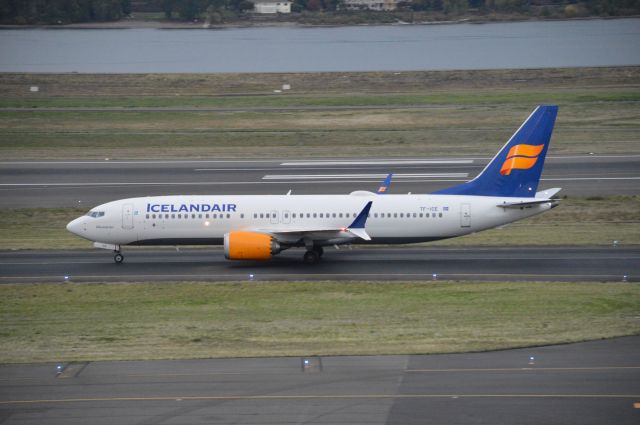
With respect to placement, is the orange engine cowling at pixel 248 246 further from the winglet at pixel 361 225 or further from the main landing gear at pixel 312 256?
the winglet at pixel 361 225

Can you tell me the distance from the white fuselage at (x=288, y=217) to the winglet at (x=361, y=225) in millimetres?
1092

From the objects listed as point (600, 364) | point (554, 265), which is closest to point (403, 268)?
point (554, 265)

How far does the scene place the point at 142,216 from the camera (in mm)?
46375

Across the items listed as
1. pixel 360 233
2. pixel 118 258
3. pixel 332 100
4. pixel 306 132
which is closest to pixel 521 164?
pixel 360 233

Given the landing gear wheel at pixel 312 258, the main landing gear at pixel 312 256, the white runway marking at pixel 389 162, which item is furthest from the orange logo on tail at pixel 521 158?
the white runway marking at pixel 389 162

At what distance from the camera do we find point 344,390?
87.5ft

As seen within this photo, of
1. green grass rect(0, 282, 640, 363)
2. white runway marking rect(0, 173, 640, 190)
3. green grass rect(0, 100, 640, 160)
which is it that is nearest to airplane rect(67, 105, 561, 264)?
green grass rect(0, 282, 640, 363)

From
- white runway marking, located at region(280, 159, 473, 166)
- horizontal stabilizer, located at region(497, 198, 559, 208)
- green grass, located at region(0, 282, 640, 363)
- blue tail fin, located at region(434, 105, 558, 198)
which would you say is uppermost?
blue tail fin, located at region(434, 105, 558, 198)

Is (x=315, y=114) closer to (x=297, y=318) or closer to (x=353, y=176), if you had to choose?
(x=353, y=176)

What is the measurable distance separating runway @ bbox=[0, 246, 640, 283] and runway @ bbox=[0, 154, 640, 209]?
494 inches

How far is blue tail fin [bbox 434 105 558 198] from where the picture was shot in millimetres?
45875

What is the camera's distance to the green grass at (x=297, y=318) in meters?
31.6

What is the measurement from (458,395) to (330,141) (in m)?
55.9

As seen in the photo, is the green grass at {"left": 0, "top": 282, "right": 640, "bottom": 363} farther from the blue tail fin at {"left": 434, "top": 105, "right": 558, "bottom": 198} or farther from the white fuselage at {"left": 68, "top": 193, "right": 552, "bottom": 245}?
the blue tail fin at {"left": 434, "top": 105, "right": 558, "bottom": 198}
